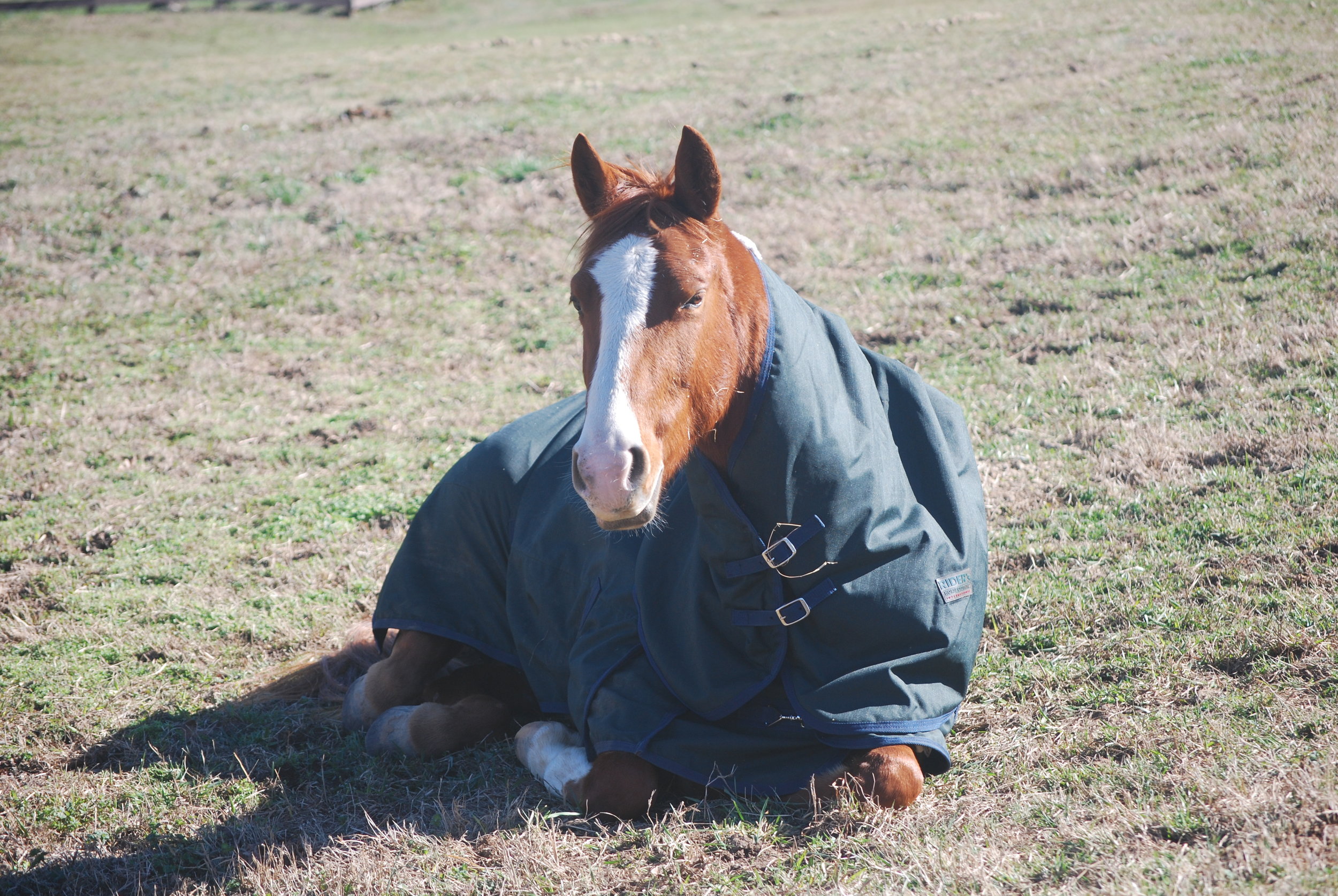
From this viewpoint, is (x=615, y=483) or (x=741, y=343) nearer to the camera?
(x=615, y=483)

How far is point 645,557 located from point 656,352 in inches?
35.2

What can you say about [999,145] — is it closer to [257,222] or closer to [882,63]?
[882,63]

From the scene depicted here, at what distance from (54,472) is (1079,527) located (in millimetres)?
6247

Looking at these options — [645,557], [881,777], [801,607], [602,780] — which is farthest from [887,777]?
[645,557]

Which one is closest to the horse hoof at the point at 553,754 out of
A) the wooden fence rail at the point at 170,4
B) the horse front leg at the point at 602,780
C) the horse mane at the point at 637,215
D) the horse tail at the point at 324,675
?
the horse front leg at the point at 602,780

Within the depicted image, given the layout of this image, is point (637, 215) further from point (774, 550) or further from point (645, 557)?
point (645, 557)

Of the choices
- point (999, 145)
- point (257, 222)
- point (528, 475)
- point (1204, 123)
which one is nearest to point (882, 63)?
point (999, 145)

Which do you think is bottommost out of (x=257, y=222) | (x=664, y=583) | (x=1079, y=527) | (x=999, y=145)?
(x=1079, y=527)

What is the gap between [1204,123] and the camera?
1005 centimetres

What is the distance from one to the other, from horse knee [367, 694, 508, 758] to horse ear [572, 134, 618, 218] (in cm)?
201

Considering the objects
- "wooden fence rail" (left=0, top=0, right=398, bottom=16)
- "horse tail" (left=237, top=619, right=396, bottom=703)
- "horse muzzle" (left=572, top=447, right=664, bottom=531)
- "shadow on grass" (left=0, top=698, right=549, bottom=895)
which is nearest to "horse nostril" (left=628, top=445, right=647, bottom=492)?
"horse muzzle" (left=572, top=447, right=664, bottom=531)

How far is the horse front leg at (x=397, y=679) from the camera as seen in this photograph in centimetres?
384

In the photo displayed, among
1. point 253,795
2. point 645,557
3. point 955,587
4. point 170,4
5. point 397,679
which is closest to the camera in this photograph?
point 955,587

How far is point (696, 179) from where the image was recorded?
2717mm
